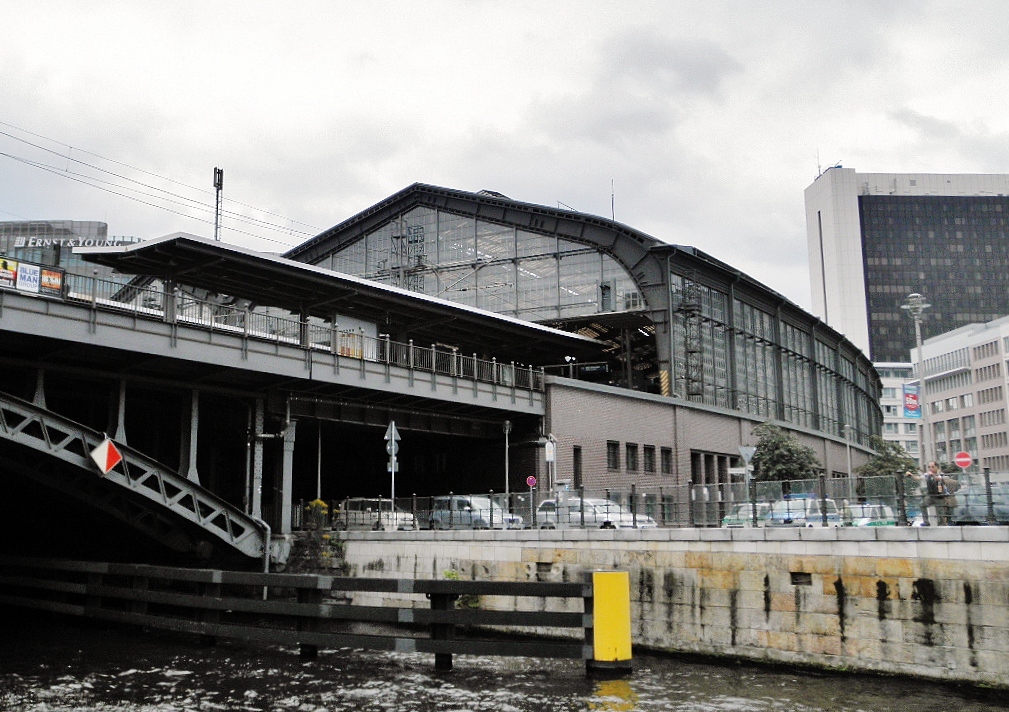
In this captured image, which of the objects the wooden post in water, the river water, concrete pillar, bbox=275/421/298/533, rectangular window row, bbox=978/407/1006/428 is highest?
rectangular window row, bbox=978/407/1006/428

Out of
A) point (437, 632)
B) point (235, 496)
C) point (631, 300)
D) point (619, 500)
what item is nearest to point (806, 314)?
point (631, 300)

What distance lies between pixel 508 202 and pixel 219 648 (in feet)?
148

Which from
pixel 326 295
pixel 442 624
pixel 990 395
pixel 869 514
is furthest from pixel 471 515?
pixel 990 395

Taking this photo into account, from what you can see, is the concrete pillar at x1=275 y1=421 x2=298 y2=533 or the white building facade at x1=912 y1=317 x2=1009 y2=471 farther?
the white building facade at x1=912 y1=317 x2=1009 y2=471

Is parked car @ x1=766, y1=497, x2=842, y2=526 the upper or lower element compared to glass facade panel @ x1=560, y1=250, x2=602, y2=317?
lower

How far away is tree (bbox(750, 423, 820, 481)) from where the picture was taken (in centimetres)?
5412

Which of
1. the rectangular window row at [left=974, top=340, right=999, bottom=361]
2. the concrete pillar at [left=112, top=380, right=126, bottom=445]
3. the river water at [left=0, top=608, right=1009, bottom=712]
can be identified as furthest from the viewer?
the rectangular window row at [left=974, top=340, right=999, bottom=361]

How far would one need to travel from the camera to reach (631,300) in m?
60.8

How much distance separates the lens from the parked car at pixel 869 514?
2306cm

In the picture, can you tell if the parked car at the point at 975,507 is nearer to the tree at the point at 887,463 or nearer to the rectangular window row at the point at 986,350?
the tree at the point at 887,463

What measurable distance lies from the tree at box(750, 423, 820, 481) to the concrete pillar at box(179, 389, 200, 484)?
31.1m

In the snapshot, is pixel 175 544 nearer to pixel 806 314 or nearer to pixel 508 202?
pixel 508 202

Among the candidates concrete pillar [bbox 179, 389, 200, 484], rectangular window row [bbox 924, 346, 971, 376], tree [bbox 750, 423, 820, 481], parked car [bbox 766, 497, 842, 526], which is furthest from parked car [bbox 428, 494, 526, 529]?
rectangular window row [bbox 924, 346, 971, 376]

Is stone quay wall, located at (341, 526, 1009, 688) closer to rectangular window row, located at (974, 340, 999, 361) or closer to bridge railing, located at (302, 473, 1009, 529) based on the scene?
bridge railing, located at (302, 473, 1009, 529)
